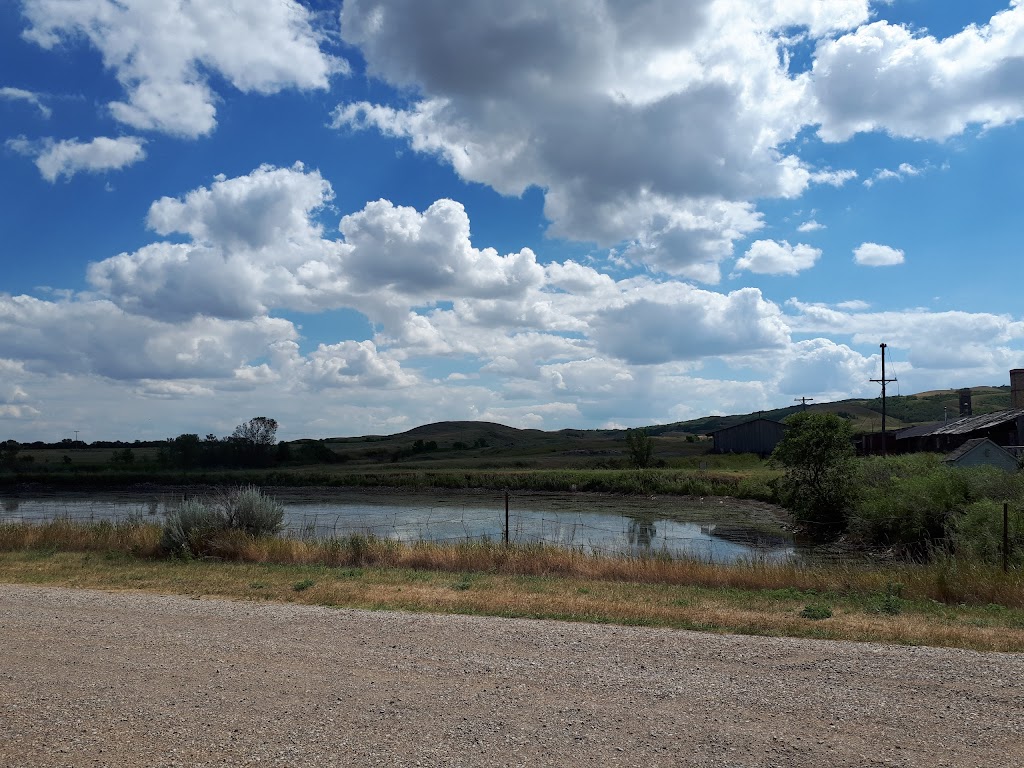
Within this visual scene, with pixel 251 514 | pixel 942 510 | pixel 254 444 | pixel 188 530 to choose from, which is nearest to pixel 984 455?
pixel 942 510

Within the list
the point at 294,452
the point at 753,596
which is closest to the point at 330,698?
the point at 753,596

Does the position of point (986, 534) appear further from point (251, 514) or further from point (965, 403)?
point (965, 403)

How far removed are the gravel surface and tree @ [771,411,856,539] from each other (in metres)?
27.4

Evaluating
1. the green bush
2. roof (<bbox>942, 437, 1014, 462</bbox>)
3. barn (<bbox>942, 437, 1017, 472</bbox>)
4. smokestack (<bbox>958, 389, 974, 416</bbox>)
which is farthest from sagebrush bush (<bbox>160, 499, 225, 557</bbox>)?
smokestack (<bbox>958, 389, 974, 416</bbox>)

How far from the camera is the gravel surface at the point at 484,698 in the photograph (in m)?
5.62

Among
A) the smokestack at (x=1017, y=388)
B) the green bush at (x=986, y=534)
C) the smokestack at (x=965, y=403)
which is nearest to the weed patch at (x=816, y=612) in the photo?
the green bush at (x=986, y=534)

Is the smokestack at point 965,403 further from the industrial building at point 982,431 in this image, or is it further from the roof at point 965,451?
the roof at point 965,451

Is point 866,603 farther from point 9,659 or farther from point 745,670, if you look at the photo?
point 9,659

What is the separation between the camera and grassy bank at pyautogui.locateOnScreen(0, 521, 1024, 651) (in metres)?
10.3

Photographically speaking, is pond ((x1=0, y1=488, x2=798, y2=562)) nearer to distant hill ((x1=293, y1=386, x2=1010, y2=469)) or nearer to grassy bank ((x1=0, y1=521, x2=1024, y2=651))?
grassy bank ((x1=0, y1=521, x2=1024, y2=651))

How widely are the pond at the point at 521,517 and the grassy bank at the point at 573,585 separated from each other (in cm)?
409

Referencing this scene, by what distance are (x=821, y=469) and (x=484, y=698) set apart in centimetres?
3115

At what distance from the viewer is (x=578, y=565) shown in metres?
15.3

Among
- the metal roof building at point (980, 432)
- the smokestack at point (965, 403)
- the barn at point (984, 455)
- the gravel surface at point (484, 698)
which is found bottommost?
the gravel surface at point (484, 698)
